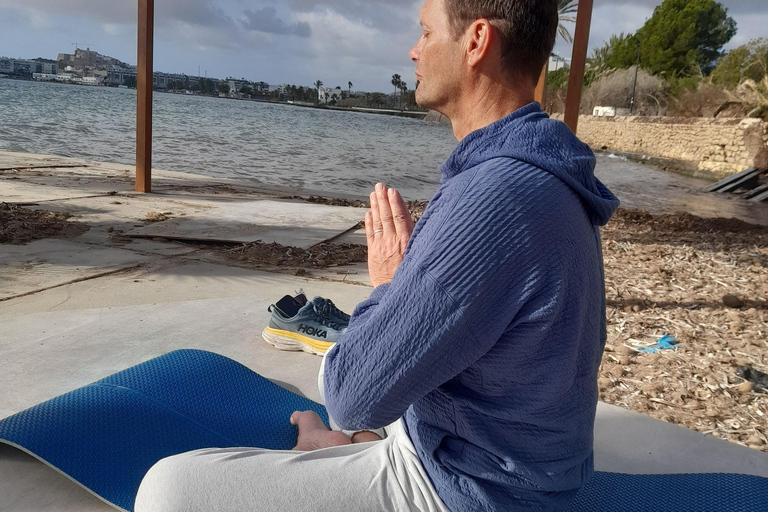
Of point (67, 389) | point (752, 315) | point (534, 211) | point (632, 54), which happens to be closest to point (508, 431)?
point (534, 211)

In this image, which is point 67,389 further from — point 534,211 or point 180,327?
point 534,211

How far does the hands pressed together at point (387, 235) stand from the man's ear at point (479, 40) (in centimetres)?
34

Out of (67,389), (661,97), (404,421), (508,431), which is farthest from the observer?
(661,97)

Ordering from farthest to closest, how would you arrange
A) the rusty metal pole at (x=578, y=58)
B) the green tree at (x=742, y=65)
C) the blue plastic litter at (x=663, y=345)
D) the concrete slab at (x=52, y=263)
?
1. the green tree at (x=742, y=65)
2. the rusty metal pole at (x=578, y=58)
3. the concrete slab at (x=52, y=263)
4. the blue plastic litter at (x=663, y=345)

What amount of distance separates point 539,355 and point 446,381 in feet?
0.58

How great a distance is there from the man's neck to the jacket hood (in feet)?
0.15

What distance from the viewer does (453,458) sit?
4.10ft

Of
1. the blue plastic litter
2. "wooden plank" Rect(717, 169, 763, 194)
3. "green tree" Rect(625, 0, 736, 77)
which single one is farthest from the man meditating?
"green tree" Rect(625, 0, 736, 77)

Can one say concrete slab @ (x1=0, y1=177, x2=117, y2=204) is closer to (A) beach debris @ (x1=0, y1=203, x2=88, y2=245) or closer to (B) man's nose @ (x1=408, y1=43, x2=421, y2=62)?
(A) beach debris @ (x1=0, y1=203, x2=88, y2=245)

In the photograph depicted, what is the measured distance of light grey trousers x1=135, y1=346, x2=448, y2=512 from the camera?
1312 mm

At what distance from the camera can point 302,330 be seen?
331 cm

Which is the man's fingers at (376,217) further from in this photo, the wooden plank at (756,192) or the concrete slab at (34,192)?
the wooden plank at (756,192)

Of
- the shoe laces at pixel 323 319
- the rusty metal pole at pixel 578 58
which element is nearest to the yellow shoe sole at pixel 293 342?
the shoe laces at pixel 323 319

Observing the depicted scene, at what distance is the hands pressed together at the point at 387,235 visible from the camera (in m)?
1.45
